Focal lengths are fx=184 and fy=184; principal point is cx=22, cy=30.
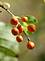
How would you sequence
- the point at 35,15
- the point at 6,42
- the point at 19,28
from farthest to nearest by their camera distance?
the point at 35,15
the point at 6,42
the point at 19,28

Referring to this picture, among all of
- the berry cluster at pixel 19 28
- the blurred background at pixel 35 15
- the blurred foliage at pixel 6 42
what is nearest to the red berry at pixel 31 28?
the berry cluster at pixel 19 28

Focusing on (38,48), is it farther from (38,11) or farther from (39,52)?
(38,11)

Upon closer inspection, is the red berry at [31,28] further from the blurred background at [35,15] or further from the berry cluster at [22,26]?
the blurred background at [35,15]

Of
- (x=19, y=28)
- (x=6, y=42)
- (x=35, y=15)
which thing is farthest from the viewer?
(x=35, y=15)

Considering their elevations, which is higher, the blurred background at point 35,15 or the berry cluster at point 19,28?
the blurred background at point 35,15

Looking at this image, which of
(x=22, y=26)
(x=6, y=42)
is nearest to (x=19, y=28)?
(x=22, y=26)

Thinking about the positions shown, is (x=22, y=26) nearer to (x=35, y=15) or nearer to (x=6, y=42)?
(x=6, y=42)

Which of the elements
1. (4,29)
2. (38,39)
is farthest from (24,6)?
(4,29)

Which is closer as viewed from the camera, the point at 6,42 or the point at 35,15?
the point at 6,42

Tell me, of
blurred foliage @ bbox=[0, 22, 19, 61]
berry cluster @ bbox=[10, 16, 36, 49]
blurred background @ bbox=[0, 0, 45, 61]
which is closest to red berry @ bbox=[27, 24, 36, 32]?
berry cluster @ bbox=[10, 16, 36, 49]
